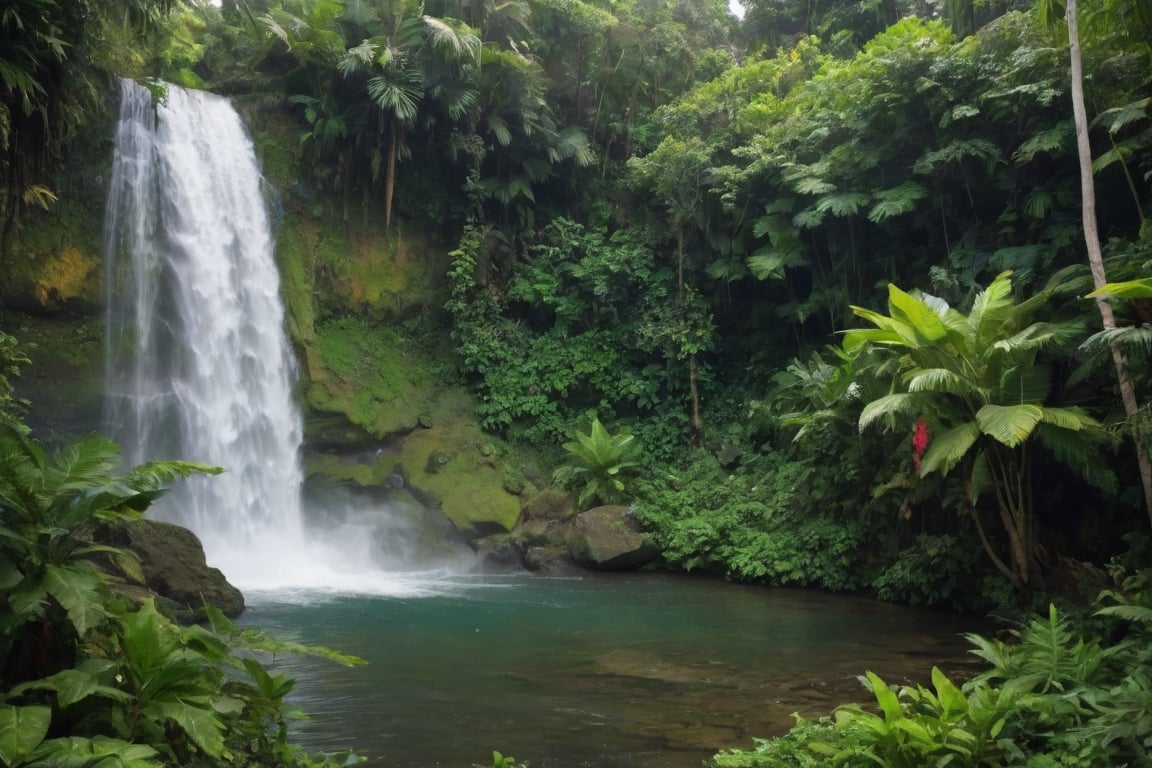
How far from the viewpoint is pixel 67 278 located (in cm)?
1447

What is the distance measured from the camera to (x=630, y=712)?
6.60 m

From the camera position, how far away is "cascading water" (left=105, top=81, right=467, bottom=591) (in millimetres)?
14328

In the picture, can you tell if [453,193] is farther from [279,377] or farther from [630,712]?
[630,712]

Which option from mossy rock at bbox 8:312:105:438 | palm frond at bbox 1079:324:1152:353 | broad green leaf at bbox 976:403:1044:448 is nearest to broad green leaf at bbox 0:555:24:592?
broad green leaf at bbox 976:403:1044:448

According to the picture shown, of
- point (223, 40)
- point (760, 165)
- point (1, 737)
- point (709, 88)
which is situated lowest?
point (1, 737)

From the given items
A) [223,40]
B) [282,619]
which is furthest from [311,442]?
[223,40]

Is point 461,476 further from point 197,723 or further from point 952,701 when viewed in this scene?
point 197,723

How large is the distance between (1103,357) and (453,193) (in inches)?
542

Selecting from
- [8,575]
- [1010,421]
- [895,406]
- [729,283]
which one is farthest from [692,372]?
[8,575]

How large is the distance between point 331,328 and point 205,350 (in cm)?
281

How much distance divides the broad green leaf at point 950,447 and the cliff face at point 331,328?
8388 millimetres

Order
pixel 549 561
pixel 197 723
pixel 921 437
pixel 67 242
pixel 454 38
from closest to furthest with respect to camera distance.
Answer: pixel 197 723, pixel 921 437, pixel 67 242, pixel 549 561, pixel 454 38

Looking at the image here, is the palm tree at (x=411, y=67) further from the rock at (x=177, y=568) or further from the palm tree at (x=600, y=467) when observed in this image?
the rock at (x=177, y=568)

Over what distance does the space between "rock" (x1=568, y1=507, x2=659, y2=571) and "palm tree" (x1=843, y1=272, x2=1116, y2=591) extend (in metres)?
5.83
